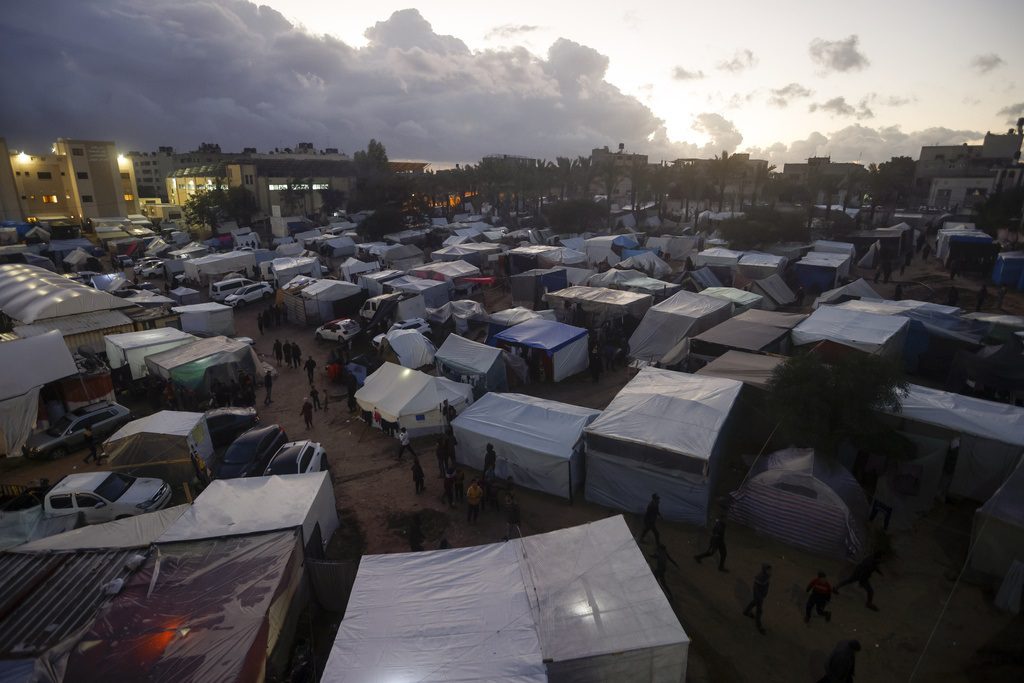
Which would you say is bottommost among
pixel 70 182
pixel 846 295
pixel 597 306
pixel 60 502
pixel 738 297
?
pixel 60 502

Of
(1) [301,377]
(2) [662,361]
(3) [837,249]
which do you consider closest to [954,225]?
(3) [837,249]

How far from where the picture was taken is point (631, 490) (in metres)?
10.6

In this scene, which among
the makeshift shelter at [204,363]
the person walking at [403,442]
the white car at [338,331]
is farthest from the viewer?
the white car at [338,331]

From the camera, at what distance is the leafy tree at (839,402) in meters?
10.3

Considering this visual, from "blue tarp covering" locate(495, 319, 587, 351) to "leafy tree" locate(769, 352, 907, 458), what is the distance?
752 centimetres

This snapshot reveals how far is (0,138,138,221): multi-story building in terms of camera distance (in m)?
61.8

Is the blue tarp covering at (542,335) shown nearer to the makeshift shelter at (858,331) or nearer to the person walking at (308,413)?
the person walking at (308,413)

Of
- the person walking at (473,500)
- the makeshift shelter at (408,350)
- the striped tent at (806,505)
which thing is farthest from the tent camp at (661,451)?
the makeshift shelter at (408,350)

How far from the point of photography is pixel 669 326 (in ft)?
61.0

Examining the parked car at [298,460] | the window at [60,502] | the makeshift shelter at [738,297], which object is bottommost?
the window at [60,502]

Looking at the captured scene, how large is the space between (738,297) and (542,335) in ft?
32.7

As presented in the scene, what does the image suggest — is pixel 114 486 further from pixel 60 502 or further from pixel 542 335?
pixel 542 335

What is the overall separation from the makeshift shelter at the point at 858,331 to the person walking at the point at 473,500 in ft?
37.0

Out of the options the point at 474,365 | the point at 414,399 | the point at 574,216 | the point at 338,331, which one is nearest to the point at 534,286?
the point at 338,331
